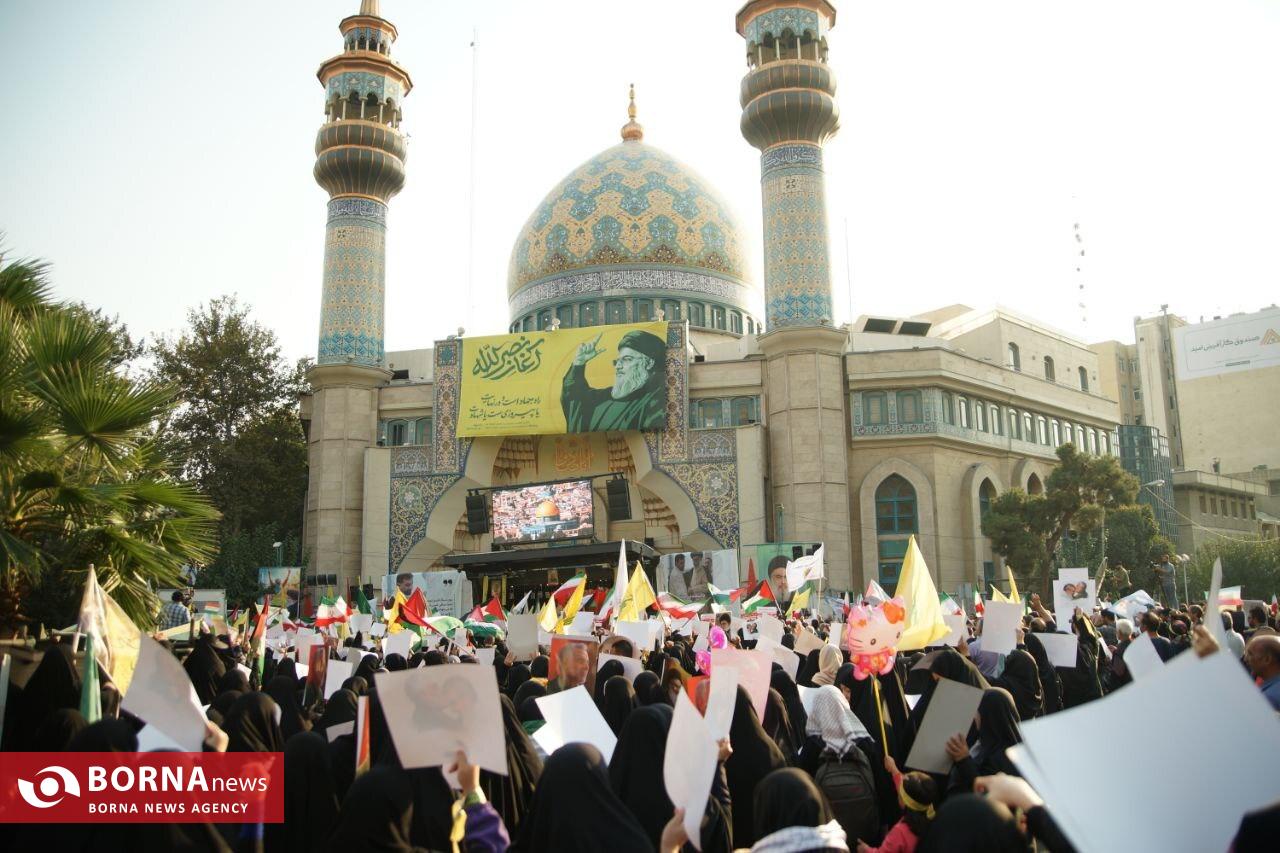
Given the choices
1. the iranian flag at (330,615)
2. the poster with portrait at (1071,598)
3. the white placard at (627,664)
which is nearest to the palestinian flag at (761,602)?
the poster with portrait at (1071,598)

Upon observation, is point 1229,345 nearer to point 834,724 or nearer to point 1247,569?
point 1247,569

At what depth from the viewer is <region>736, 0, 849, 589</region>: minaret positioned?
29359mm

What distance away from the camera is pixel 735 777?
4676 mm

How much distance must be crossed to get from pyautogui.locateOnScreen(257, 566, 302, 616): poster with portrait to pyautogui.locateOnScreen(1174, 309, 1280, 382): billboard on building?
2681 centimetres

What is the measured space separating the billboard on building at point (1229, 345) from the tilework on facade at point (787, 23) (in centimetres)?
1438

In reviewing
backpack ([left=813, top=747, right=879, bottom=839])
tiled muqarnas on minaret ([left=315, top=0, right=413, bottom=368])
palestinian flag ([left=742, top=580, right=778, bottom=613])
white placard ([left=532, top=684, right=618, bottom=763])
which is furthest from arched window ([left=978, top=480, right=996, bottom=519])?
white placard ([left=532, top=684, right=618, bottom=763])

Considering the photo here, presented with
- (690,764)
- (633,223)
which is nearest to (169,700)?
(690,764)

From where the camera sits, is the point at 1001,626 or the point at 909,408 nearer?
the point at 1001,626

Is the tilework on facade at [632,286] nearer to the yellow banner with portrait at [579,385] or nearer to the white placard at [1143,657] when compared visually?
the yellow banner with portrait at [579,385]

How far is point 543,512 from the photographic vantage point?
99.0 feet

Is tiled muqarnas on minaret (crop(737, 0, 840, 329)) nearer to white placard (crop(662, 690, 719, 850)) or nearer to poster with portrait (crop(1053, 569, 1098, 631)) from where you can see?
poster with portrait (crop(1053, 569, 1098, 631))

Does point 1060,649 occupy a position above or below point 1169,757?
below

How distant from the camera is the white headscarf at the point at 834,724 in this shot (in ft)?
16.8

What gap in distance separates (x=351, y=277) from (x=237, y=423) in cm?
563
